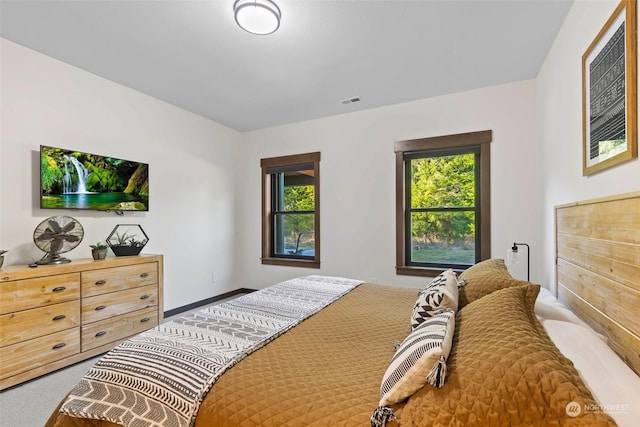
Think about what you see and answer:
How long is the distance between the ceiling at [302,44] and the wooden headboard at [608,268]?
151 cm

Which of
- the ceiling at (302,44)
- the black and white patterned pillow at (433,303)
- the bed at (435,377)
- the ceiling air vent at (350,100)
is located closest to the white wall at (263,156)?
the ceiling at (302,44)

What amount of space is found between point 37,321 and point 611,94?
3852mm

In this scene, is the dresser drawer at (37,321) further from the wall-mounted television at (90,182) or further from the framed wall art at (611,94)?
the framed wall art at (611,94)

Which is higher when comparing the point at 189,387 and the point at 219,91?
the point at 219,91

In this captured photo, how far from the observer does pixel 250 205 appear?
477 cm

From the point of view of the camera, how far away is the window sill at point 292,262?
4.21 m

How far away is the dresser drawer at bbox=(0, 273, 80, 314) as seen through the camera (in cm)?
208

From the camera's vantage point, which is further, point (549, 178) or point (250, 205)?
point (250, 205)

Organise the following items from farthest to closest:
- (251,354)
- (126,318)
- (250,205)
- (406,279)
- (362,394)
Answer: (250,205), (406,279), (126,318), (251,354), (362,394)

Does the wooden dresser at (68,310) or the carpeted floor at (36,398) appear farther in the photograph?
the wooden dresser at (68,310)

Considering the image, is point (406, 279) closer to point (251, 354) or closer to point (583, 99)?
point (583, 99)

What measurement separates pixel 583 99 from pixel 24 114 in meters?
4.15

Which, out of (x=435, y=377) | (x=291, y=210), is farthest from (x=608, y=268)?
(x=291, y=210)

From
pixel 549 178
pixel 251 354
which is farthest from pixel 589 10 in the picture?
pixel 251 354
